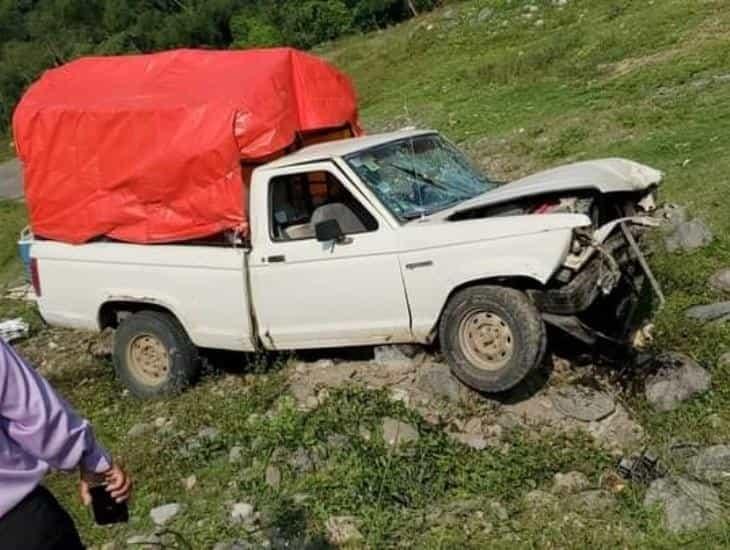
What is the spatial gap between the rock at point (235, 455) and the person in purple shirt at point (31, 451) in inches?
130

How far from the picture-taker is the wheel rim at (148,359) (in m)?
7.66

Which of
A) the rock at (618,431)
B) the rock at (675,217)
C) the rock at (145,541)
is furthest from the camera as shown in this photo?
the rock at (675,217)

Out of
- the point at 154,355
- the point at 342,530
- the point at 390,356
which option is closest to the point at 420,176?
the point at 390,356

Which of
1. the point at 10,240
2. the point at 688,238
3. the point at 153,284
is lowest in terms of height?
the point at 10,240

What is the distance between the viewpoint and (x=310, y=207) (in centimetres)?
727

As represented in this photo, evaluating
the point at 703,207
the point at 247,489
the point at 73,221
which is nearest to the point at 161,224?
the point at 73,221

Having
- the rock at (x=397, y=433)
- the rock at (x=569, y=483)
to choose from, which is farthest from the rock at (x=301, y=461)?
the rock at (x=569, y=483)

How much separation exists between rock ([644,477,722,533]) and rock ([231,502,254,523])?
7.16ft

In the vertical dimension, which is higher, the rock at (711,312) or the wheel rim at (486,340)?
the wheel rim at (486,340)

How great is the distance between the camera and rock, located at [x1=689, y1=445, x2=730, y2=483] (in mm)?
4957

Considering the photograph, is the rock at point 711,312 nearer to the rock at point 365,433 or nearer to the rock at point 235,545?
the rock at point 365,433

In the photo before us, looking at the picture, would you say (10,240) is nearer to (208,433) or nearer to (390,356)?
(208,433)

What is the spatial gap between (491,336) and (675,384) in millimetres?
1137

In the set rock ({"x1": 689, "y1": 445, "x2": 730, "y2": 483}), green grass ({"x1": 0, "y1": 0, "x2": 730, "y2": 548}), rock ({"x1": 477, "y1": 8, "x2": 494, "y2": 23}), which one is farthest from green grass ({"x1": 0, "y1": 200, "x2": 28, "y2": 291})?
rock ({"x1": 477, "y1": 8, "x2": 494, "y2": 23})
